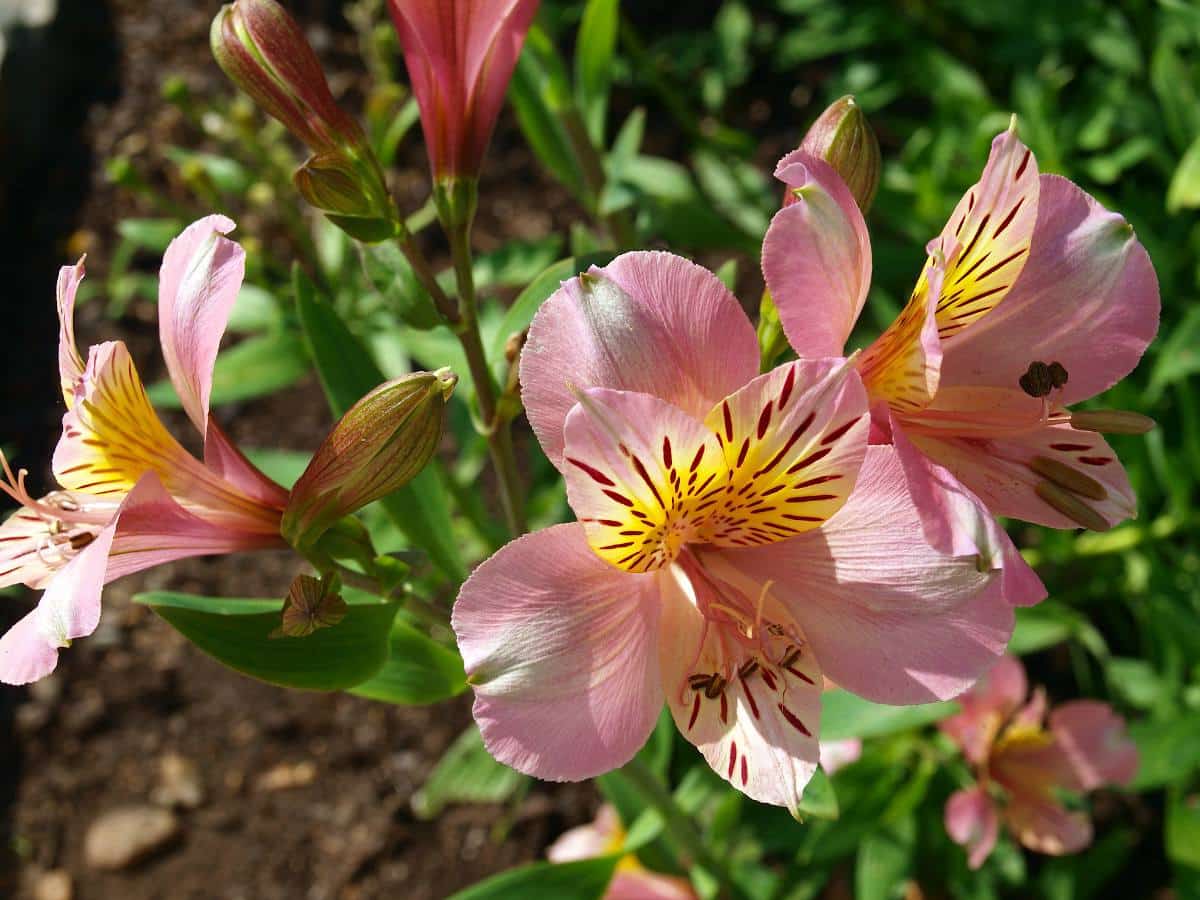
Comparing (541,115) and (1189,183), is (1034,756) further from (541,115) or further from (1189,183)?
(541,115)

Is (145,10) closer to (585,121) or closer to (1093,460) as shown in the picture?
(585,121)

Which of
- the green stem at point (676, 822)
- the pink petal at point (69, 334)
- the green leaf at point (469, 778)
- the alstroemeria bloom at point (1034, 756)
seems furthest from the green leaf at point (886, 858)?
the pink petal at point (69, 334)

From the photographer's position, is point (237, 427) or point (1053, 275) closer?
point (1053, 275)

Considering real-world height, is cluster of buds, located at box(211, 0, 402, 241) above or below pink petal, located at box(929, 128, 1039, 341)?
above

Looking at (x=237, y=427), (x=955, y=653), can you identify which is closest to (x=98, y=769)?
(x=237, y=427)

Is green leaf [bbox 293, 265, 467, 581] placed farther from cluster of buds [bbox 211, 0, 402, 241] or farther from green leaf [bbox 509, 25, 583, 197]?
green leaf [bbox 509, 25, 583, 197]

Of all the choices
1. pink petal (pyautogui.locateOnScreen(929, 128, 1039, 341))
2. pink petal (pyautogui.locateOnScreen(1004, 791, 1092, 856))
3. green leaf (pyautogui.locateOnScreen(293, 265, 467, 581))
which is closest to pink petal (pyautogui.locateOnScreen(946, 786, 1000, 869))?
pink petal (pyautogui.locateOnScreen(1004, 791, 1092, 856))

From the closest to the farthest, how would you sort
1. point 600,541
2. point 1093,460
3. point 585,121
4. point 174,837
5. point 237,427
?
1. point 600,541
2. point 1093,460
3. point 585,121
4. point 174,837
5. point 237,427

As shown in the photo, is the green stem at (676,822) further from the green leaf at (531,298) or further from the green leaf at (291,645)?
the green leaf at (531,298)
